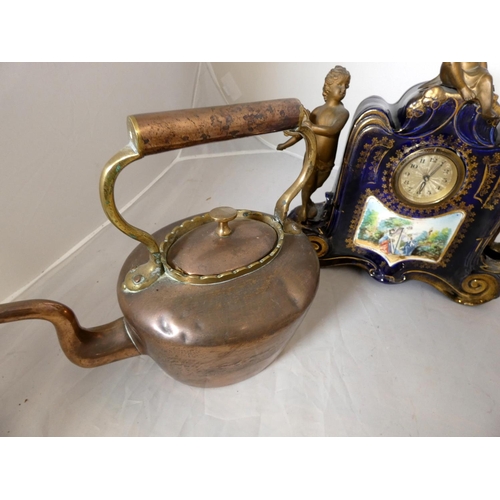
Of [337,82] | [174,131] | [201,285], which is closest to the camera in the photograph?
[174,131]

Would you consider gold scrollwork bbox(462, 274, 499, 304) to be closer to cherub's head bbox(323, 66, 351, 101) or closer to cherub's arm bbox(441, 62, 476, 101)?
cherub's arm bbox(441, 62, 476, 101)

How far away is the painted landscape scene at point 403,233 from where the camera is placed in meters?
1.09

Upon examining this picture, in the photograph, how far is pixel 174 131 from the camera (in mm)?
649

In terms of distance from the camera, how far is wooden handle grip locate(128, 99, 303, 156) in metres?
0.63

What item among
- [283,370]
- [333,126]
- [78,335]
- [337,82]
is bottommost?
[283,370]

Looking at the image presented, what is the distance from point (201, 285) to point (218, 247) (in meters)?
0.10

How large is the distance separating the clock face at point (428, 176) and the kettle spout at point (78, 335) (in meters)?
0.87

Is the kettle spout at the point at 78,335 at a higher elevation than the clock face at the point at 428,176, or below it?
below

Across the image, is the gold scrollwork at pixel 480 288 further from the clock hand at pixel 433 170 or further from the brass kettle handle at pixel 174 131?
the brass kettle handle at pixel 174 131

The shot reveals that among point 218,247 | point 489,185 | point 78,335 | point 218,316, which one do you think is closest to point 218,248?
point 218,247

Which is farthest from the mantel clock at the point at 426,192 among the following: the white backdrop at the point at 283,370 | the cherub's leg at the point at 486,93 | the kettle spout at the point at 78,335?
the kettle spout at the point at 78,335

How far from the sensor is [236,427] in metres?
0.92

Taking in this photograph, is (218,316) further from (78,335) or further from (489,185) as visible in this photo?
(489,185)

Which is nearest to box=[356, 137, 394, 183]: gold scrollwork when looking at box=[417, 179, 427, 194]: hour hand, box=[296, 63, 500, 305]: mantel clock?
box=[296, 63, 500, 305]: mantel clock
